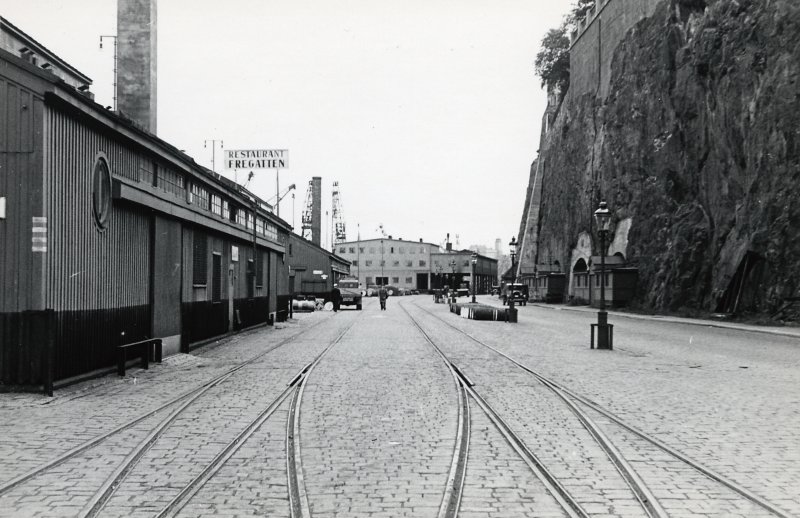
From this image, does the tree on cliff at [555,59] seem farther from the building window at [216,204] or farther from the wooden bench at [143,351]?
the wooden bench at [143,351]

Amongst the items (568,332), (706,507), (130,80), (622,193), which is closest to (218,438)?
(706,507)

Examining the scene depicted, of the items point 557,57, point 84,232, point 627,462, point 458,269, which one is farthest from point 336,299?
point 458,269

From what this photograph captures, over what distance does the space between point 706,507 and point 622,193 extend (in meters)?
45.5

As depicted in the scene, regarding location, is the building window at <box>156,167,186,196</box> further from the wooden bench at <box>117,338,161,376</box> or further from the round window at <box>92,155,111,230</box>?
the wooden bench at <box>117,338,161,376</box>

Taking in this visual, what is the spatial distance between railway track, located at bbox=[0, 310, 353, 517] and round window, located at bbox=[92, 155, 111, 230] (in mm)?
3404

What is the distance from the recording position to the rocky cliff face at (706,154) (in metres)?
29.6

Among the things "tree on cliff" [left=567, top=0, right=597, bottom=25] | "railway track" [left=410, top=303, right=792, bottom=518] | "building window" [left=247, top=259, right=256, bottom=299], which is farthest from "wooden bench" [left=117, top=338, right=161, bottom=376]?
"tree on cliff" [left=567, top=0, right=597, bottom=25]

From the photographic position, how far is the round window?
11438 mm

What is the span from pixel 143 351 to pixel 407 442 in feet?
26.3

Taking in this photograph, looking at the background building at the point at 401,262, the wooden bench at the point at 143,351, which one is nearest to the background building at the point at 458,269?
the background building at the point at 401,262

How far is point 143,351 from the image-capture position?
1321cm

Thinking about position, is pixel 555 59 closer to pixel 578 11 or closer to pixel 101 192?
pixel 578 11

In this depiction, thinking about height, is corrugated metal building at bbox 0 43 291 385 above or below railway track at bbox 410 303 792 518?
above

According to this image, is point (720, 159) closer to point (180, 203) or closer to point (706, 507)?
point (180, 203)
